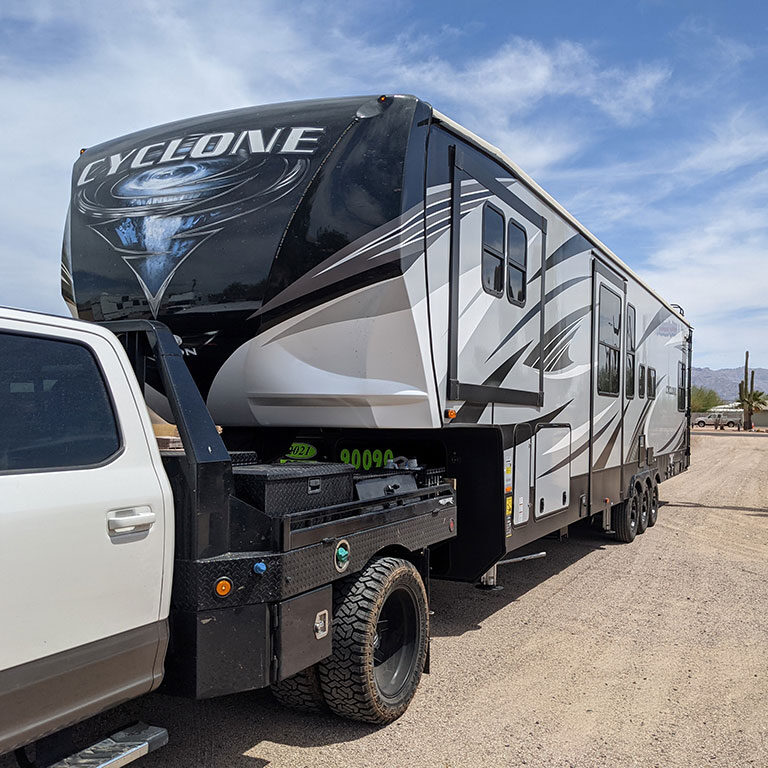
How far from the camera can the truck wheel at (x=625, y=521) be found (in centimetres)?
995

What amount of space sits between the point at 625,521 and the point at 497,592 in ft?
11.4

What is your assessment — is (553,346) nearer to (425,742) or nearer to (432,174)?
(432,174)

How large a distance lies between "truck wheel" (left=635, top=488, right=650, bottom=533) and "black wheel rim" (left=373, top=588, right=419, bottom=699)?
6674 mm

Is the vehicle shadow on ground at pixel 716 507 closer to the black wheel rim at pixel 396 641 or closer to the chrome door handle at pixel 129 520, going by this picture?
the black wheel rim at pixel 396 641

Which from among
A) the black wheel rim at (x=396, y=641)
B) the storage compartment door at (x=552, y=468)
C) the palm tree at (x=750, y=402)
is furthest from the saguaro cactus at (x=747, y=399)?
the black wheel rim at (x=396, y=641)

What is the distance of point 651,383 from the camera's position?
10945 millimetres

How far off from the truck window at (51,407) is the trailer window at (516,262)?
11.7ft

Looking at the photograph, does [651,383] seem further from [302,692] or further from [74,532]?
[74,532]

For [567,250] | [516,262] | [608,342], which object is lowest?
[608,342]

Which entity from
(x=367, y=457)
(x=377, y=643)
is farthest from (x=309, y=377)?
(x=377, y=643)

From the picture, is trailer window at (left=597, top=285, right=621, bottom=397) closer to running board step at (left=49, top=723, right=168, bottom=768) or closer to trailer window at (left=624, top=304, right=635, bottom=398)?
trailer window at (left=624, top=304, right=635, bottom=398)

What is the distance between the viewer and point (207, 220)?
4.66 meters

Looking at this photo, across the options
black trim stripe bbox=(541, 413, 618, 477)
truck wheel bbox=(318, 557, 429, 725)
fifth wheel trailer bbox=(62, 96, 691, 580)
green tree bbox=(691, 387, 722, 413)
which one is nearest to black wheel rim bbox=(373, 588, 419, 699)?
truck wheel bbox=(318, 557, 429, 725)

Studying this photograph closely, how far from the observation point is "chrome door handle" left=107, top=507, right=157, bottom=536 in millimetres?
2775
